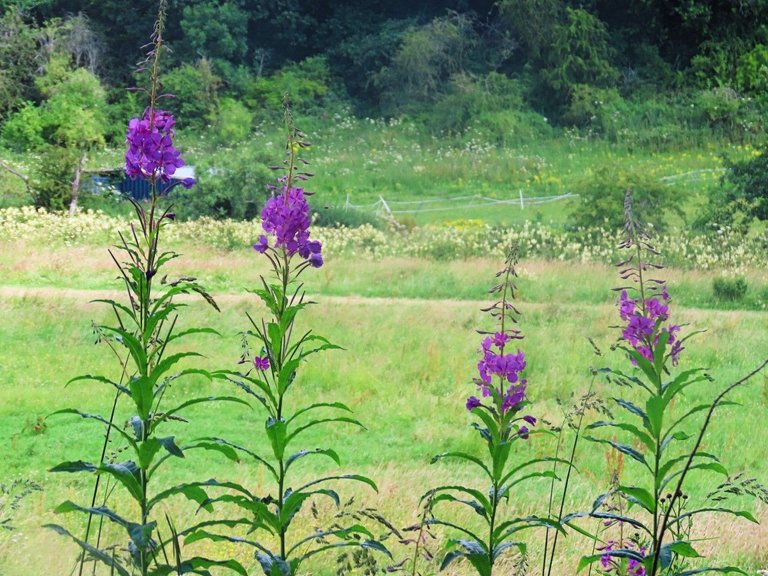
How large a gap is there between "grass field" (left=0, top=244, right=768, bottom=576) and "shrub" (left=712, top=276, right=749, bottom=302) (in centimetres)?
11

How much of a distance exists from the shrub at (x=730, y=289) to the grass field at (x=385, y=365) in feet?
0.35

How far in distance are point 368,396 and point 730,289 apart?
3.24 m

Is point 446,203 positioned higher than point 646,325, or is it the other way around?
point 446,203

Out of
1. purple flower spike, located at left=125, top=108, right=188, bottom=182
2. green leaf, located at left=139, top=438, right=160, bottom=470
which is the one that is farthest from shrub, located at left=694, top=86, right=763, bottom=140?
green leaf, located at left=139, top=438, right=160, bottom=470

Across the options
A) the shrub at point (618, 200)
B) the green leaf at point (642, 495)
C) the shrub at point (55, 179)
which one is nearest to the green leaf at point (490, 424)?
the green leaf at point (642, 495)

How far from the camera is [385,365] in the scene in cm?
555

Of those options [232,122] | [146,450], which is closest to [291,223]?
[146,450]

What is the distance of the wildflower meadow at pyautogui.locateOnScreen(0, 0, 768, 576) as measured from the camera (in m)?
1.70

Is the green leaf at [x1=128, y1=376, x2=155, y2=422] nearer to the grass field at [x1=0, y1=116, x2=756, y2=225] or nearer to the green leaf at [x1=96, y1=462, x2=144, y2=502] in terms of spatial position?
the green leaf at [x1=96, y1=462, x2=144, y2=502]

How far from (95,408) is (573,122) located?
371 inches

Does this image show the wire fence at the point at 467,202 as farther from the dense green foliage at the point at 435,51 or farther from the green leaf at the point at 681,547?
the green leaf at the point at 681,547

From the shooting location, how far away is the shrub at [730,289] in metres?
7.29

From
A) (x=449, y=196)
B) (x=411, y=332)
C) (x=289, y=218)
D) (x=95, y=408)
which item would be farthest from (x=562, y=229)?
(x=289, y=218)

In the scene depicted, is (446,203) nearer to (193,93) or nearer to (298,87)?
(193,93)
